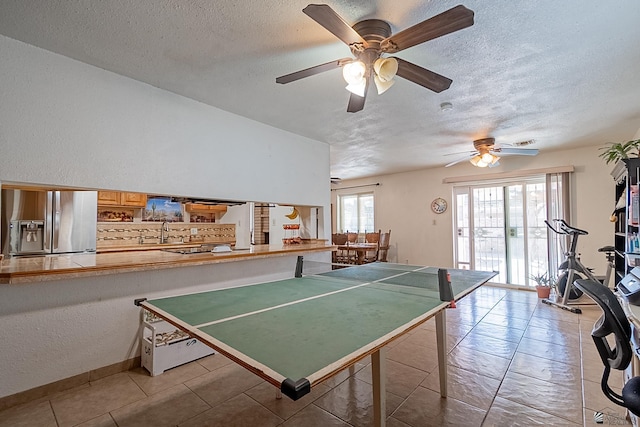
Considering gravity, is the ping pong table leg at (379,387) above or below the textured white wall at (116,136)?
below

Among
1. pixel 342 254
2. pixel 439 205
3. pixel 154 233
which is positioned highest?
pixel 439 205

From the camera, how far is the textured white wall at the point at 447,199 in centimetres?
439

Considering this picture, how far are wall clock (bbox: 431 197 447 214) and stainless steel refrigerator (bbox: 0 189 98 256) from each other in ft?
18.8

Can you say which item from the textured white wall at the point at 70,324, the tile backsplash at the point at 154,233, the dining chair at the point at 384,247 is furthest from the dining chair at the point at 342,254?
the textured white wall at the point at 70,324

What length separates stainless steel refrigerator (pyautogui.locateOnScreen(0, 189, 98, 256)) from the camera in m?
2.50

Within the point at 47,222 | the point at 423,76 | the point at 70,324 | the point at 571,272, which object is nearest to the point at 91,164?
the point at 47,222

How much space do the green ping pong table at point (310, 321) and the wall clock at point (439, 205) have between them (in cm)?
385

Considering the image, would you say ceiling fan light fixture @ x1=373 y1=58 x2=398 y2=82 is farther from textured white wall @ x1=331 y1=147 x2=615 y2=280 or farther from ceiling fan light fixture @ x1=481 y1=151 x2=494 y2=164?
textured white wall @ x1=331 y1=147 x2=615 y2=280

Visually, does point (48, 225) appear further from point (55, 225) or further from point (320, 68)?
point (320, 68)

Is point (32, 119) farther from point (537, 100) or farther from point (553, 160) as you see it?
point (553, 160)

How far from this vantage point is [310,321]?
1400mm

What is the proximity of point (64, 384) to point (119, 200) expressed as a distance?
10.9 feet

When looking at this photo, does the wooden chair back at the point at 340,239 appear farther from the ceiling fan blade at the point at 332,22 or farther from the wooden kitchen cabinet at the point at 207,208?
the ceiling fan blade at the point at 332,22

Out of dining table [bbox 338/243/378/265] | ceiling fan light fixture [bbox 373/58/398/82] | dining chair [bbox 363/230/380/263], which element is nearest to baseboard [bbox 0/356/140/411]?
ceiling fan light fixture [bbox 373/58/398/82]
